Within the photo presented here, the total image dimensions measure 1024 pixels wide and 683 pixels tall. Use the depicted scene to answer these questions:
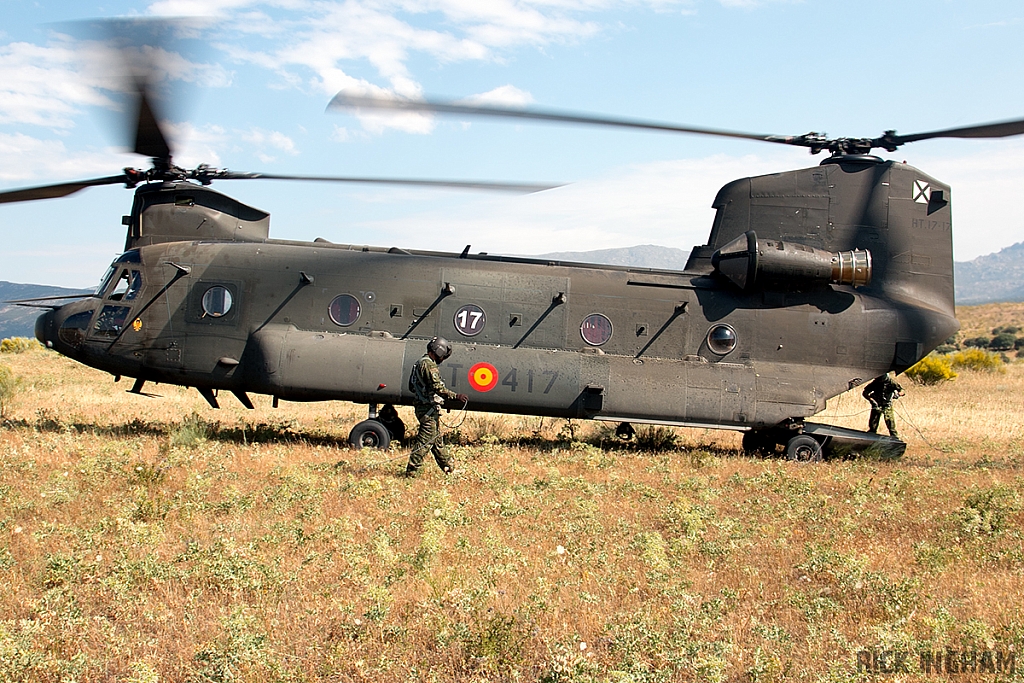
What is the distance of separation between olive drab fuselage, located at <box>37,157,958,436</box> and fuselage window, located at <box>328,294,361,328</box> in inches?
0.9

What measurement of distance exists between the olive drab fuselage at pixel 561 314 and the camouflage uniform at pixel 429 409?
69.5 inches

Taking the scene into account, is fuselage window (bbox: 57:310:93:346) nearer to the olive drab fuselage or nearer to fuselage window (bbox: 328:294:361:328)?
the olive drab fuselage

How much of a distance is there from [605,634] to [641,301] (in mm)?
8570

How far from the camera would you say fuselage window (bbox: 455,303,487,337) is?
44.4ft

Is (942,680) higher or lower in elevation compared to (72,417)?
lower

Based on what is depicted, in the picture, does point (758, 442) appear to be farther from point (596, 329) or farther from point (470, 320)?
point (470, 320)

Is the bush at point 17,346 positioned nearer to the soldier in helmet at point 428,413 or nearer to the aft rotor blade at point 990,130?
the soldier in helmet at point 428,413

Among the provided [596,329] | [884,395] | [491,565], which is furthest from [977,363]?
[491,565]

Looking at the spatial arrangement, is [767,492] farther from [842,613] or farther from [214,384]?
[214,384]

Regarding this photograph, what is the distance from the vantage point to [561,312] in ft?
45.0

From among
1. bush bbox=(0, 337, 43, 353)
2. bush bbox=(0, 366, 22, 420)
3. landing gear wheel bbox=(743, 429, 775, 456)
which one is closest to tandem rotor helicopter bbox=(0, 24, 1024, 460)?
landing gear wheel bbox=(743, 429, 775, 456)

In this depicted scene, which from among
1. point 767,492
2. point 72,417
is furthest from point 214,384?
point 767,492

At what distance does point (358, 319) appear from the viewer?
44.3 ft

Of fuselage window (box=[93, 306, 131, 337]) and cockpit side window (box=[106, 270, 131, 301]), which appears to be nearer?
fuselage window (box=[93, 306, 131, 337])
